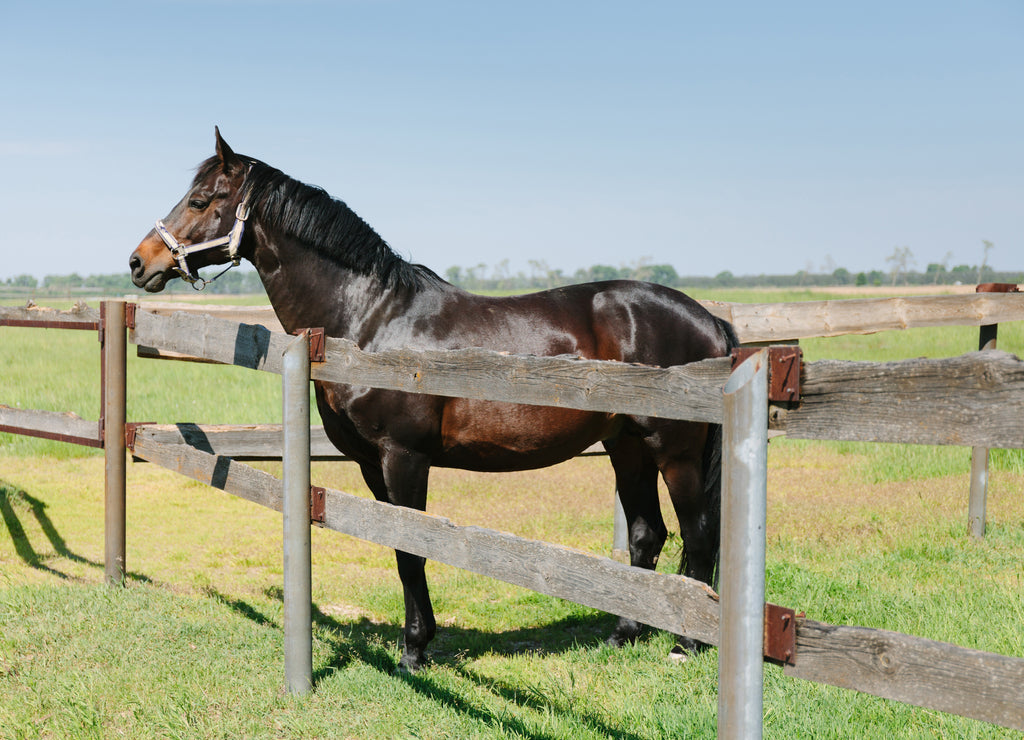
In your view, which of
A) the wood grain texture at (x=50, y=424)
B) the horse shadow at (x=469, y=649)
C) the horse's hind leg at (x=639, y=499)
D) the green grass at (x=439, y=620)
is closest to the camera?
the green grass at (x=439, y=620)

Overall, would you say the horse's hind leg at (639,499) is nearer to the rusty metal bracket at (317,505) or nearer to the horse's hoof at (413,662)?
the horse's hoof at (413,662)

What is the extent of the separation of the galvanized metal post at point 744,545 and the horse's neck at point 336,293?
8.90 ft

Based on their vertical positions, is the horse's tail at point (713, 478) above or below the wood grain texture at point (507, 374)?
below

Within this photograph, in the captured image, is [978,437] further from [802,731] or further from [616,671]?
[616,671]

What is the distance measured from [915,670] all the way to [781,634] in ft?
0.96

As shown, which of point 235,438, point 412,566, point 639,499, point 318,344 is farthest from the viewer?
point 235,438

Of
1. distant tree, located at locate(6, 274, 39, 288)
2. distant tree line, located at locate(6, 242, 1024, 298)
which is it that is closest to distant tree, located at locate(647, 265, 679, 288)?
distant tree line, located at locate(6, 242, 1024, 298)

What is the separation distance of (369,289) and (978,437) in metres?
3.29

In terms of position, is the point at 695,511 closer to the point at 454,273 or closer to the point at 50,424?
the point at 50,424

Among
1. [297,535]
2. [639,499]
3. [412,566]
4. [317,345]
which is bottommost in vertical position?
[412,566]

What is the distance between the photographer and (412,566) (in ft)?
13.3

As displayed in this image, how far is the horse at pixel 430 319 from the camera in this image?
4.27 meters

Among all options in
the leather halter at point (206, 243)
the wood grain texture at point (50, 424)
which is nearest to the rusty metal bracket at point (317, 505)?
Answer: the leather halter at point (206, 243)

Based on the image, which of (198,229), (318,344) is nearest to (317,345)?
(318,344)
